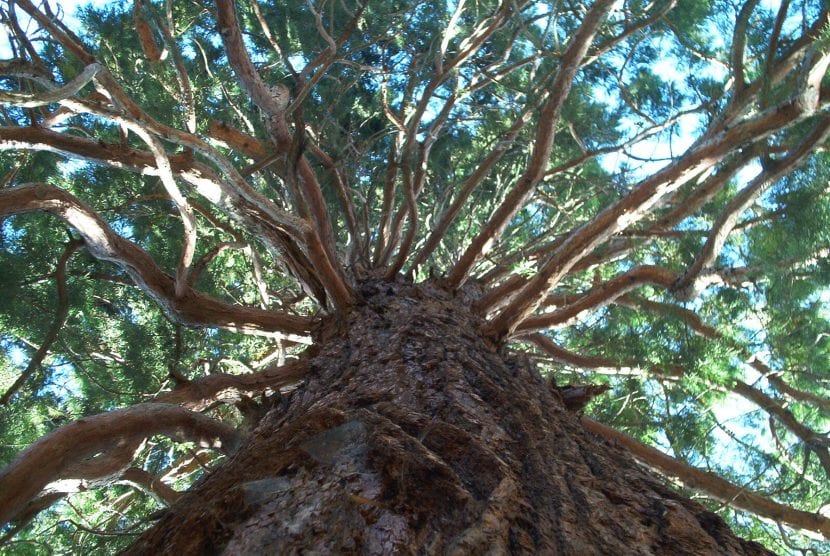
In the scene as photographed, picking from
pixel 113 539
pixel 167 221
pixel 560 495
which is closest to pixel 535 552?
pixel 560 495

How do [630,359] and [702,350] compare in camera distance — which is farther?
[630,359]

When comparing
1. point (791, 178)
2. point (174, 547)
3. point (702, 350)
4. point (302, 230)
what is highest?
point (302, 230)

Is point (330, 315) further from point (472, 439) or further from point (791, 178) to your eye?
point (791, 178)

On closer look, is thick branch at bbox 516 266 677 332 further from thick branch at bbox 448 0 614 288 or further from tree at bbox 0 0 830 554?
thick branch at bbox 448 0 614 288

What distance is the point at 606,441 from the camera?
1979 mm

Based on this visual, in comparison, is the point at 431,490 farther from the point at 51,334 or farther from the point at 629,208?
the point at 51,334

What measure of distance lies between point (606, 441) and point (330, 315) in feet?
4.80

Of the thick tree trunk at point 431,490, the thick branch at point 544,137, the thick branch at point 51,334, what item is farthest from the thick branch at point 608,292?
the thick branch at point 51,334

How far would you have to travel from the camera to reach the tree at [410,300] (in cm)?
130

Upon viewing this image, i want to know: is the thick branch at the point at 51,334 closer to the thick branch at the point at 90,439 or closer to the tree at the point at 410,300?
the tree at the point at 410,300

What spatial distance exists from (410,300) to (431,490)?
1924mm

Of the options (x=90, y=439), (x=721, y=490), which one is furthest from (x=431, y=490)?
(x=721, y=490)

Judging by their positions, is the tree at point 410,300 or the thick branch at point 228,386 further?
the thick branch at point 228,386

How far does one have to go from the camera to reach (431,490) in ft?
3.88
